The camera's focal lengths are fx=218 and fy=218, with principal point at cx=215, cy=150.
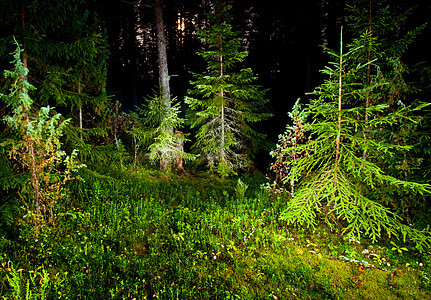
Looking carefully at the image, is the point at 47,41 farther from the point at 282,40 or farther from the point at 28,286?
the point at 282,40

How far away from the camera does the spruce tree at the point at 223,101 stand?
903 cm

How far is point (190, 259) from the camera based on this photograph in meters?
4.37

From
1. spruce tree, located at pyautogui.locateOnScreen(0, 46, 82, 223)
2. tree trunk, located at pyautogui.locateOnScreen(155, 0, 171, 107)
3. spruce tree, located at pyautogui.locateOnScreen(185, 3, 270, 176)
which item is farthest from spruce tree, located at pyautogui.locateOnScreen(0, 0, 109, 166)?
tree trunk, located at pyautogui.locateOnScreen(155, 0, 171, 107)

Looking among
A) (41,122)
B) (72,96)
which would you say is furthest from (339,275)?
(72,96)

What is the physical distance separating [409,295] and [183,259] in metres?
4.10

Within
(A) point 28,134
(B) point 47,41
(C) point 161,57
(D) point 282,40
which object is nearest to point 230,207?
(A) point 28,134

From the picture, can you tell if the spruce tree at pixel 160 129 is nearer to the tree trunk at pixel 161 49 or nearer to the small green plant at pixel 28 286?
the tree trunk at pixel 161 49

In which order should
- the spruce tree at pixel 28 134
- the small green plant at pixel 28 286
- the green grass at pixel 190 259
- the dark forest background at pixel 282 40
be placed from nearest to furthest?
the small green plant at pixel 28 286
the green grass at pixel 190 259
the spruce tree at pixel 28 134
the dark forest background at pixel 282 40

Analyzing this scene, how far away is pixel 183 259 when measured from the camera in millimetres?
4371

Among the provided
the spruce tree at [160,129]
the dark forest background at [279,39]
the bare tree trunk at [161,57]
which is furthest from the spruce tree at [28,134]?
the bare tree trunk at [161,57]

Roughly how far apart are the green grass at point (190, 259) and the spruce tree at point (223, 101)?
4.30 meters

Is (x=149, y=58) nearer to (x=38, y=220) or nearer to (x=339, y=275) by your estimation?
(x=38, y=220)

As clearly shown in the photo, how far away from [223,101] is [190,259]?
22.3 ft

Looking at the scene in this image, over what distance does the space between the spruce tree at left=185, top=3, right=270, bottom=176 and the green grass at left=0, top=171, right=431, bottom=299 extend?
430cm
